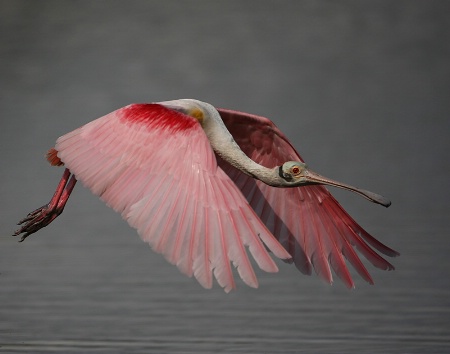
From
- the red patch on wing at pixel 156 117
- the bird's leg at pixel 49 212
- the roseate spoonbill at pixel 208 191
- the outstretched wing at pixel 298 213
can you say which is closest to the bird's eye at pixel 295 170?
the roseate spoonbill at pixel 208 191

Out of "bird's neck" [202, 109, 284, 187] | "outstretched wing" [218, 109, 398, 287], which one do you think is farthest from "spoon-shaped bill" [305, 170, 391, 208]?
"outstretched wing" [218, 109, 398, 287]

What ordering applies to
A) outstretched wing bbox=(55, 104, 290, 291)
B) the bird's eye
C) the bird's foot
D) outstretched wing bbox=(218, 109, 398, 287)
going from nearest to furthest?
outstretched wing bbox=(55, 104, 290, 291), the bird's eye, the bird's foot, outstretched wing bbox=(218, 109, 398, 287)

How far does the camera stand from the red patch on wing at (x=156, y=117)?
211 inches

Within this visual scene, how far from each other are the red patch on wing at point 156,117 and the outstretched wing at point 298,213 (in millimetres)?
718

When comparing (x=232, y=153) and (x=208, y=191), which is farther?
(x=232, y=153)

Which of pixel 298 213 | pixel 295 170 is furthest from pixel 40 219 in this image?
pixel 298 213

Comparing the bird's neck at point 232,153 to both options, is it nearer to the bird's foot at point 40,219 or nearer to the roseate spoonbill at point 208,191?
the roseate spoonbill at point 208,191

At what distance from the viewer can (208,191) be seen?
16.3 ft

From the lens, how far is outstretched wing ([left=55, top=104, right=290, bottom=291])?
15.4 ft

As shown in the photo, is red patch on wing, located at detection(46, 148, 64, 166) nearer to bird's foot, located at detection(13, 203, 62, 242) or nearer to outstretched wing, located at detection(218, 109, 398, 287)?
bird's foot, located at detection(13, 203, 62, 242)

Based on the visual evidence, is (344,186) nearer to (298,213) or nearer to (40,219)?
(298,213)

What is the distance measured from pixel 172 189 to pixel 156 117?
1.67ft

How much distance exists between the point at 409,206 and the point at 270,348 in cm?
332

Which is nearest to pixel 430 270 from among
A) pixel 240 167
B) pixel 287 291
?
pixel 287 291
